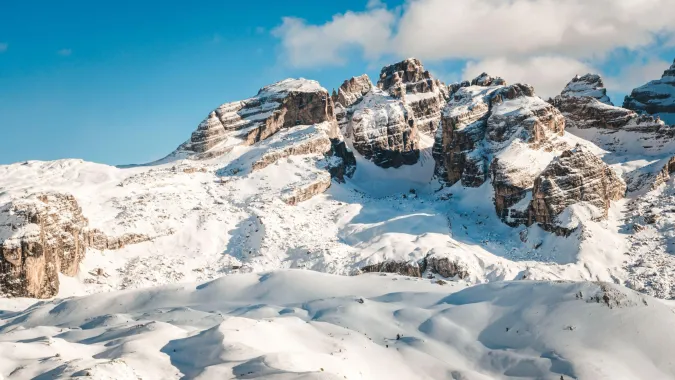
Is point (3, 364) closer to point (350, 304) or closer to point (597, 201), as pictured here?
point (350, 304)

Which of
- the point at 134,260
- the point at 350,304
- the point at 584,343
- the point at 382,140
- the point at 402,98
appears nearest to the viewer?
the point at 584,343

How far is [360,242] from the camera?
6806 centimetres

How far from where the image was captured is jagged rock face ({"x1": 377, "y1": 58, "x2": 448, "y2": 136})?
12688cm

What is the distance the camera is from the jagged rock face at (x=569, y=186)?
222 ft

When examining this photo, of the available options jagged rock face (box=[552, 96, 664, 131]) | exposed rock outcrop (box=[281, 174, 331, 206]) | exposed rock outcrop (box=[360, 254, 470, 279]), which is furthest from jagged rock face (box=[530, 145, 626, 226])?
exposed rock outcrop (box=[281, 174, 331, 206])

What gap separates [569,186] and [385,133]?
45.6 m

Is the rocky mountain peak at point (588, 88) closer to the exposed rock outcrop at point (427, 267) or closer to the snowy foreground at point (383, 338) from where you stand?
the exposed rock outcrop at point (427, 267)

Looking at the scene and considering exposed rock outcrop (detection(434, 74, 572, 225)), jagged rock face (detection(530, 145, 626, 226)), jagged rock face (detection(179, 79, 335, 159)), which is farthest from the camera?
jagged rock face (detection(179, 79, 335, 159))

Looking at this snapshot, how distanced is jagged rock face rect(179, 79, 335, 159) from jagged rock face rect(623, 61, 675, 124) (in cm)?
6176

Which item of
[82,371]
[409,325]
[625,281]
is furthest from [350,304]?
[625,281]

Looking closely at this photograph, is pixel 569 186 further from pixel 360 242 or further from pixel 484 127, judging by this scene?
pixel 484 127

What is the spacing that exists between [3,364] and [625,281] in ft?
173

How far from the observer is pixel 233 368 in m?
23.8

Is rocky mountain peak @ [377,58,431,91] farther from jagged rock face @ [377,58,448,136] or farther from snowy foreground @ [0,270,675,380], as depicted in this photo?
snowy foreground @ [0,270,675,380]
